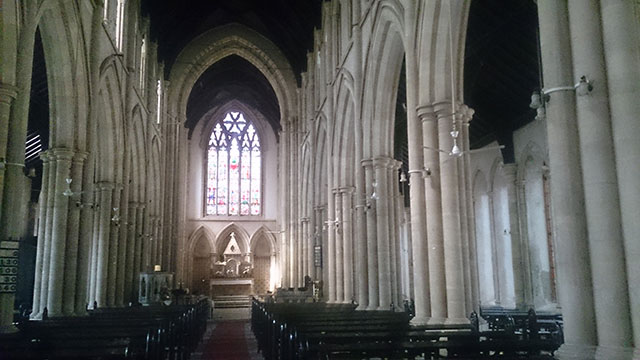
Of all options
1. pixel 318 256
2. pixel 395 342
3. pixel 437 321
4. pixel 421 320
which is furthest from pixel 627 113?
pixel 318 256

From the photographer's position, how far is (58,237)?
54.2ft

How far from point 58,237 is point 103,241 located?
5.42 metres

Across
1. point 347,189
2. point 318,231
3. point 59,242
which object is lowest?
point 59,242

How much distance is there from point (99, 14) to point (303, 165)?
1984 centimetres

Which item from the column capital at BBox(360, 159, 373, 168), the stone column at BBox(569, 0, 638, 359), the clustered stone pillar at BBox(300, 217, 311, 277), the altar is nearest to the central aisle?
the column capital at BBox(360, 159, 373, 168)

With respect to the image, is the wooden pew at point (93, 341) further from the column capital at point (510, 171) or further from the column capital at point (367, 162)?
the column capital at point (510, 171)

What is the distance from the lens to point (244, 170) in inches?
1863

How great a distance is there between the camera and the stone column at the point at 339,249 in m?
24.0

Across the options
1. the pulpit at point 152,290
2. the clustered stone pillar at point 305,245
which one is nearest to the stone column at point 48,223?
the pulpit at point 152,290

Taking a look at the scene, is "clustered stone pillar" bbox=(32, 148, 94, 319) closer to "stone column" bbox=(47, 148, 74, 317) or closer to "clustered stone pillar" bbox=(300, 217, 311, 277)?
"stone column" bbox=(47, 148, 74, 317)

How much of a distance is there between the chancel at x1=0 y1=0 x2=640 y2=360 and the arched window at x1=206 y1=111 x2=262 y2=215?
3.04m

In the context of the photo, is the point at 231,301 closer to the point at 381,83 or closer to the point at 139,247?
the point at 139,247

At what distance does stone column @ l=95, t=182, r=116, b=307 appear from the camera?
2167 centimetres

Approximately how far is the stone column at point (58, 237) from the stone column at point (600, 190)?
13.5m
